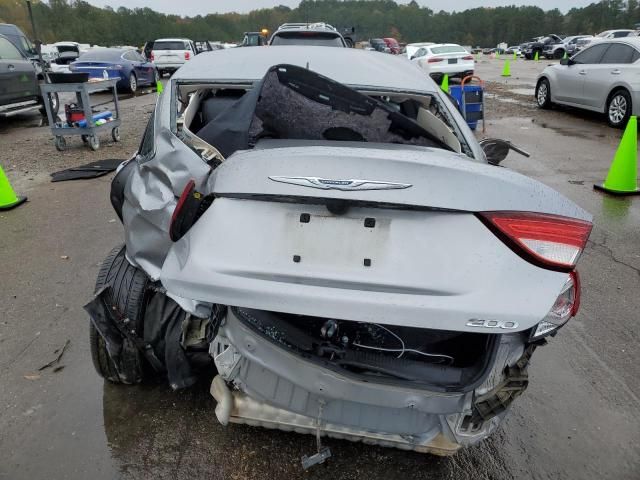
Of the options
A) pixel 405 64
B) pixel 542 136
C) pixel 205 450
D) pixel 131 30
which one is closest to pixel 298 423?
pixel 205 450

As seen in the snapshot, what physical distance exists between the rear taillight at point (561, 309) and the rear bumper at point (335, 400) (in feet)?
0.29

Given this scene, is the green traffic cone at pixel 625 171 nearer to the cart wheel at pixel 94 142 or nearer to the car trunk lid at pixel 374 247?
→ the car trunk lid at pixel 374 247

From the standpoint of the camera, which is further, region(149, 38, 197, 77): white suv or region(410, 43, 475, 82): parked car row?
region(149, 38, 197, 77): white suv

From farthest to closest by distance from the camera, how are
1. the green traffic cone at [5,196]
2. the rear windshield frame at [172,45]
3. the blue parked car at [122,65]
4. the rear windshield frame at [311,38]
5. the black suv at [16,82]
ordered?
the rear windshield frame at [172,45], the blue parked car at [122,65], the rear windshield frame at [311,38], the black suv at [16,82], the green traffic cone at [5,196]

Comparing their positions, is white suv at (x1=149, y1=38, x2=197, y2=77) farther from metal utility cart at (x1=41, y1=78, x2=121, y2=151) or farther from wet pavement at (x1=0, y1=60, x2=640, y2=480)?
wet pavement at (x1=0, y1=60, x2=640, y2=480)

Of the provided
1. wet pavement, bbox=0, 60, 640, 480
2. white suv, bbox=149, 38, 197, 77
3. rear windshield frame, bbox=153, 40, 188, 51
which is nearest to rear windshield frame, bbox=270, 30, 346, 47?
wet pavement, bbox=0, 60, 640, 480

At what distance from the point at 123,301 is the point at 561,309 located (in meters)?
1.93

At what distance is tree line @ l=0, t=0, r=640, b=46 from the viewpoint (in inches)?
2827

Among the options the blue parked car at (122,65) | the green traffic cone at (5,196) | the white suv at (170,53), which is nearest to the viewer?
the green traffic cone at (5,196)

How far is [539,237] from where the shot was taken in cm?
157

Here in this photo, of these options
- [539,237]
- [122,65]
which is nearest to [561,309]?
[539,237]

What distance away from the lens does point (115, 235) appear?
4.80 meters

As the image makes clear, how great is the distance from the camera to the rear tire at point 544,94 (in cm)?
1292

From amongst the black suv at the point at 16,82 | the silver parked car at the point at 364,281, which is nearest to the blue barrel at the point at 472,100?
the silver parked car at the point at 364,281
